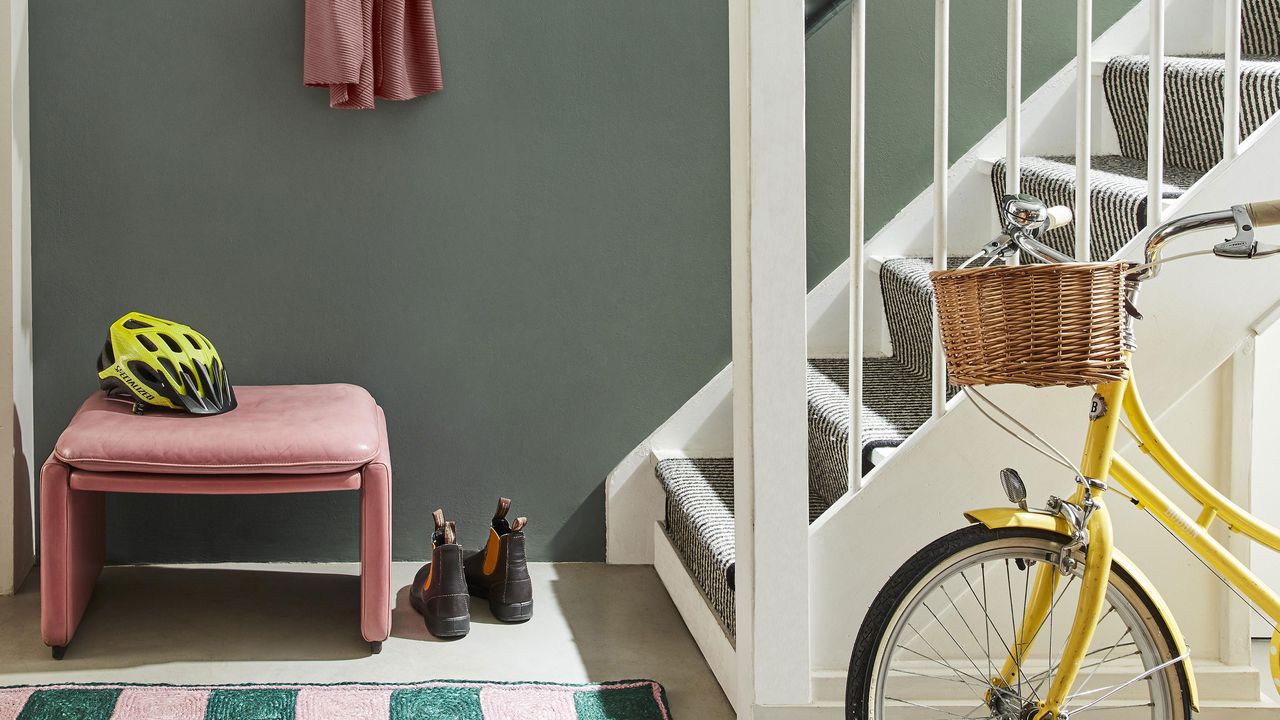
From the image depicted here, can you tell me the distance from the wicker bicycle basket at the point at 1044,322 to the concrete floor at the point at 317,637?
95 cm

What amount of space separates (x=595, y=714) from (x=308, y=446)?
2.57 feet

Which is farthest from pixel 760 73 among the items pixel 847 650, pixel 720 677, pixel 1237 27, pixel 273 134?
pixel 273 134

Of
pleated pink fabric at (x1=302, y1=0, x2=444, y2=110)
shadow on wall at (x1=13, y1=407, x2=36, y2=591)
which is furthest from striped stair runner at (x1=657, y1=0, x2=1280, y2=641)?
shadow on wall at (x1=13, y1=407, x2=36, y2=591)

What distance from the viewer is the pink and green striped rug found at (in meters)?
1.97

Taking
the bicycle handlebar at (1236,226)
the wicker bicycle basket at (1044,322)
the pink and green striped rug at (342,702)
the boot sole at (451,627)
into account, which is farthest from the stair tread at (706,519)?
the bicycle handlebar at (1236,226)

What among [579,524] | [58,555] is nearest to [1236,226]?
[579,524]

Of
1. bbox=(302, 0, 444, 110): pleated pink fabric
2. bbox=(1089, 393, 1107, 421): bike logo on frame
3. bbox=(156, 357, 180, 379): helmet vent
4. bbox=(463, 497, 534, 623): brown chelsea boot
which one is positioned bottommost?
bbox=(463, 497, 534, 623): brown chelsea boot

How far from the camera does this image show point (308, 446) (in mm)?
2244

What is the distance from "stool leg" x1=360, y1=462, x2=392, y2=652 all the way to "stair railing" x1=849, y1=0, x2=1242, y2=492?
0.97m

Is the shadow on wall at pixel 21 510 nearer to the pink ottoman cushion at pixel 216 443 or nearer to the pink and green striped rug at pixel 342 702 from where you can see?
the pink ottoman cushion at pixel 216 443

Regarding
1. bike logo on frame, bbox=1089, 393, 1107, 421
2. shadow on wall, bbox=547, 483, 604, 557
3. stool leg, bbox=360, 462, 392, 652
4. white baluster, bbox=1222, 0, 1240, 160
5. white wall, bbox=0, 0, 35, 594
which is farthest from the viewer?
shadow on wall, bbox=547, 483, 604, 557

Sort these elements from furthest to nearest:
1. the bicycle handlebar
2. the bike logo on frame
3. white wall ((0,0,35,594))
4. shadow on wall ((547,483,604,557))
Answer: shadow on wall ((547,483,604,557)), white wall ((0,0,35,594)), the bike logo on frame, the bicycle handlebar

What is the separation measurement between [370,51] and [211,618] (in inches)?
53.7

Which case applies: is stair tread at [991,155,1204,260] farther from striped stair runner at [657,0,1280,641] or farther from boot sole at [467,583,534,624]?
boot sole at [467,583,534,624]
